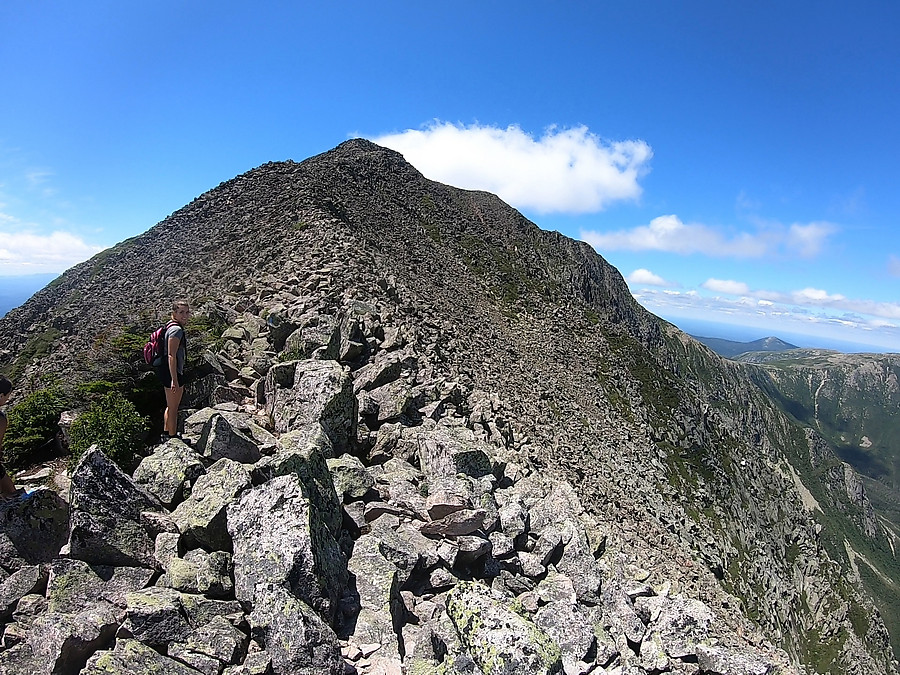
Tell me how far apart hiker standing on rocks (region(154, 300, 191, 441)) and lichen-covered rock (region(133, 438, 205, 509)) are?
1677 millimetres

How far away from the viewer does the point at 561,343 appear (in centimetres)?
6384

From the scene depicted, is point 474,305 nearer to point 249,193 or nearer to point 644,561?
point 249,193

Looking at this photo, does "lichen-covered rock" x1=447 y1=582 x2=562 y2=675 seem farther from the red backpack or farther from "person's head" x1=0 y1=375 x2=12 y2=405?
"person's head" x1=0 y1=375 x2=12 y2=405

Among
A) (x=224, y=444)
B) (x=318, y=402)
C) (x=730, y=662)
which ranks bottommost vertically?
(x=730, y=662)

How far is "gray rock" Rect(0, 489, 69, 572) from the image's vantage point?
7910 millimetres

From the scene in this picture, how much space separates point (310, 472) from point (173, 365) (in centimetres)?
570

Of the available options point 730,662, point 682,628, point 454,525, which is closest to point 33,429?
point 454,525

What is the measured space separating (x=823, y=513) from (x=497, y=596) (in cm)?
19534

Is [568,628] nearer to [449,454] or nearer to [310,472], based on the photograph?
[449,454]

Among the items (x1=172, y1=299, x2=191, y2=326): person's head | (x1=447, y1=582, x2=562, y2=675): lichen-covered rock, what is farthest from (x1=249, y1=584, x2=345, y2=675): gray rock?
(x1=172, y1=299, x2=191, y2=326): person's head

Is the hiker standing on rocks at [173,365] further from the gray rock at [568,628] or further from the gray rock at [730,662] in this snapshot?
the gray rock at [730,662]

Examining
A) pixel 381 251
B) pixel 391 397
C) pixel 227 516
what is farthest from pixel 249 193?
pixel 227 516

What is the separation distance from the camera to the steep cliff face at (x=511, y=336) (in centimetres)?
2828

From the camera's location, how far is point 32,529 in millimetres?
8477
